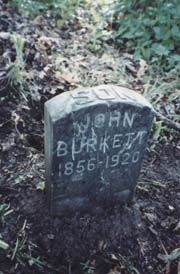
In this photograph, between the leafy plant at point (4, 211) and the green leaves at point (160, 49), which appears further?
the green leaves at point (160, 49)

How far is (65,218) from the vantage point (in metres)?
2.16

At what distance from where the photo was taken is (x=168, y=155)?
8.95ft

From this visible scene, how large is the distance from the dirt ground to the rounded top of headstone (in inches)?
24.5

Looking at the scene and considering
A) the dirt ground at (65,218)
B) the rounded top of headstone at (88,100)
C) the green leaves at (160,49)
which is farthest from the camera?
the green leaves at (160,49)

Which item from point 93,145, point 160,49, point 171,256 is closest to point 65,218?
point 93,145

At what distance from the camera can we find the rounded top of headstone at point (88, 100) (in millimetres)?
1767

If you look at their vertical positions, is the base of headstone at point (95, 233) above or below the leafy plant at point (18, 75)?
below

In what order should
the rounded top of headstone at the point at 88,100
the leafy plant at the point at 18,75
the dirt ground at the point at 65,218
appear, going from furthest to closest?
the leafy plant at the point at 18,75, the dirt ground at the point at 65,218, the rounded top of headstone at the point at 88,100

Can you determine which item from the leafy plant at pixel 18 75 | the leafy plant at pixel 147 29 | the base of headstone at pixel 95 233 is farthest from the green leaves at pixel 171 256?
the leafy plant at pixel 147 29

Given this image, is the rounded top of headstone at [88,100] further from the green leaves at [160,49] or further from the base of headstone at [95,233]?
the green leaves at [160,49]

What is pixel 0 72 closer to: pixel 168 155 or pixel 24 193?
pixel 24 193

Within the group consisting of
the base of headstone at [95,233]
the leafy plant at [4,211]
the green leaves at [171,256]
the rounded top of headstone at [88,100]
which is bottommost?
the green leaves at [171,256]

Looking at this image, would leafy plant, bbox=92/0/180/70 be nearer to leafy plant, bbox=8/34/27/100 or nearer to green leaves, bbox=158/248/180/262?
leafy plant, bbox=8/34/27/100

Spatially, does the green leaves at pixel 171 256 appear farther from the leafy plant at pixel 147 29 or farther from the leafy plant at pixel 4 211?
the leafy plant at pixel 147 29
